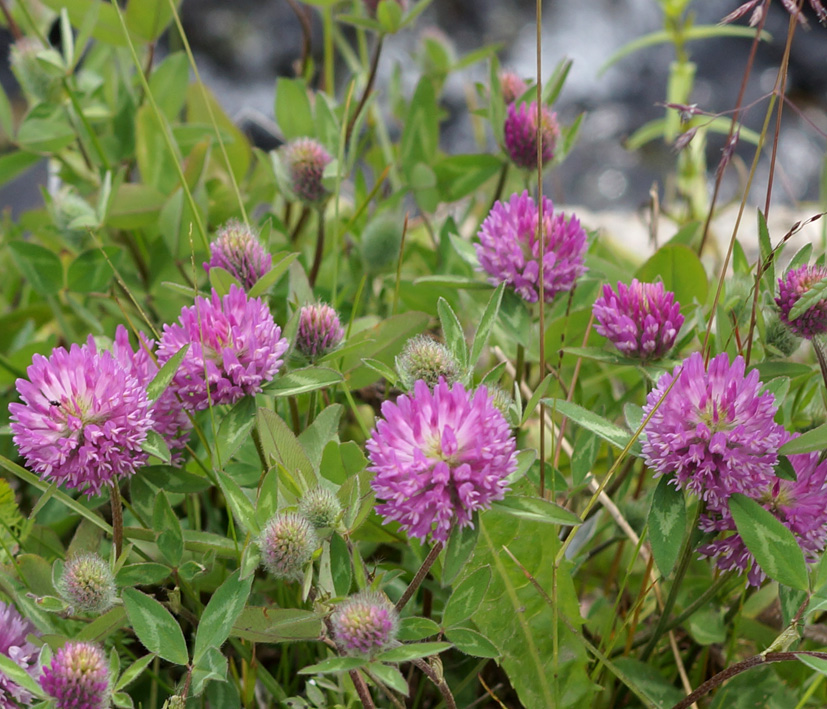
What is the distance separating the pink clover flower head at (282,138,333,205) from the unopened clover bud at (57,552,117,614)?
24.7 inches

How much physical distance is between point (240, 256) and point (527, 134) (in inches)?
19.6

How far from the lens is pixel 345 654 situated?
74 cm

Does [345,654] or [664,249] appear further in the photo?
[664,249]

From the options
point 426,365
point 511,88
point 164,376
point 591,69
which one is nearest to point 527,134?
point 511,88

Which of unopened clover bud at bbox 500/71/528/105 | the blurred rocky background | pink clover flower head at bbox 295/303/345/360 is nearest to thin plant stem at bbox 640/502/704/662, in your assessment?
pink clover flower head at bbox 295/303/345/360

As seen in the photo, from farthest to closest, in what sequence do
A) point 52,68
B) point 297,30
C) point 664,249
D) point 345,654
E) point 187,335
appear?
1. point 297,30
2. point 52,68
3. point 664,249
4. point 187,335
5. point 345,654

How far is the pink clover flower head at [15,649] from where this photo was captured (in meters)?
0.78

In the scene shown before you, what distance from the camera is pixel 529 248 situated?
995 mm

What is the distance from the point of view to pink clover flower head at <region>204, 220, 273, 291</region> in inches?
38.1

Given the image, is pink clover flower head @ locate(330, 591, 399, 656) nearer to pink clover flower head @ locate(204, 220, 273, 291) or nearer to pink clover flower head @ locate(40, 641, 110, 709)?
pink clover flower head @ locate(40, 641, 110, 709)

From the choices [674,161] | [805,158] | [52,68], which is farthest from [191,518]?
[805,158]

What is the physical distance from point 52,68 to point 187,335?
761mm

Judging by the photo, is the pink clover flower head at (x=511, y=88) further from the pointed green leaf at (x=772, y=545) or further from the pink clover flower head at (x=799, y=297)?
the pointed green leaf at (x=772, y=545)

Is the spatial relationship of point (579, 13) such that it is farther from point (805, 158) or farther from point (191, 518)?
point (191, 518)
